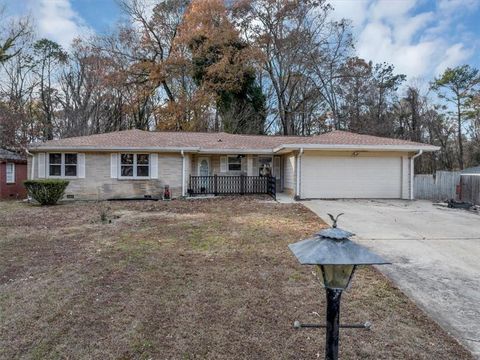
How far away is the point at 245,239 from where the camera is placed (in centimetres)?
724

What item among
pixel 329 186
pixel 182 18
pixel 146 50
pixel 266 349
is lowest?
pixel 266 349

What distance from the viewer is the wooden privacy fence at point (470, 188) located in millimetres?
13898

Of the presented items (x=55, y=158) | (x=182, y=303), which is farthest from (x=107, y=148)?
(x=182, y=303)

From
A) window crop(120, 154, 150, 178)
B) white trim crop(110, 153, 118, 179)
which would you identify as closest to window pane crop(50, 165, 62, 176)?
white trim crop(110, 153, 118, 179)

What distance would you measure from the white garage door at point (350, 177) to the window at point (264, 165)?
3287 millimetres

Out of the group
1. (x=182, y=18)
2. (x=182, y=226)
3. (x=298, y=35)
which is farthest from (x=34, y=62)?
(x=182, y=226)

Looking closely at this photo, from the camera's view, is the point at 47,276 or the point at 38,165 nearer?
the point at 47,276

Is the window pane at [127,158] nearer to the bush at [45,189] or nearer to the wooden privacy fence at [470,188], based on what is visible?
the bush at [45,189]

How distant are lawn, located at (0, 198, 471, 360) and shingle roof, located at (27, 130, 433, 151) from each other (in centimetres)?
768

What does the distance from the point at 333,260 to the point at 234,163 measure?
50.0 feet

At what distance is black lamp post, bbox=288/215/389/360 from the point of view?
187cm

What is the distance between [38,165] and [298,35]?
66.0 feet

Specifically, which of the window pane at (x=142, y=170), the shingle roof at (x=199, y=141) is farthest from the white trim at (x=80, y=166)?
the window pane at (x=142, y=170)

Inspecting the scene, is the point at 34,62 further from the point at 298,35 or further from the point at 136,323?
the point at 136,323
